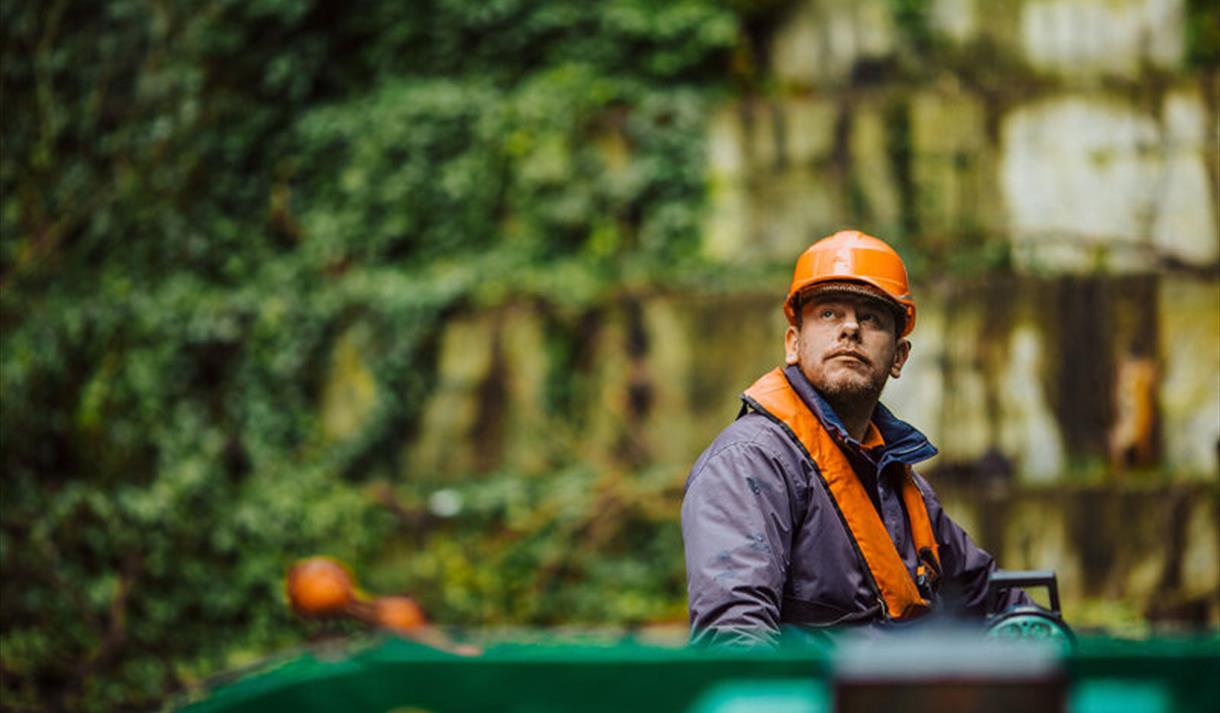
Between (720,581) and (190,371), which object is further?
(190,371)

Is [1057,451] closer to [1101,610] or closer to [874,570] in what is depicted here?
[1101,610]

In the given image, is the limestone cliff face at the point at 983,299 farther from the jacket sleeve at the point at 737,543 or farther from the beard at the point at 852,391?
the jacket sleeve at the point at 737,543

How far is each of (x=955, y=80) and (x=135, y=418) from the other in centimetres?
595

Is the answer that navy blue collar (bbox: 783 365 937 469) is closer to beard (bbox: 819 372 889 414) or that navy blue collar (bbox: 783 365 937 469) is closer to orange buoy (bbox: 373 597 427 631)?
beard (bbox: 819 372 889 414)

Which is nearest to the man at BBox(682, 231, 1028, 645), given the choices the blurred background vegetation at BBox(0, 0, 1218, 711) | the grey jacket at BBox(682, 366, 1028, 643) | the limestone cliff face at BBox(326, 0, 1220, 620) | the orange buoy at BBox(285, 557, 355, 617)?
the grey jacket at BBox(682, 366, 1028, 643)

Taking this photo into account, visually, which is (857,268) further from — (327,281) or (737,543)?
(327,281)

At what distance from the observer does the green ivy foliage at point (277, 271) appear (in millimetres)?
8773

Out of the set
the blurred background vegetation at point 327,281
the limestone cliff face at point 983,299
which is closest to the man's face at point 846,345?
the limestone cliff face at point 983,299

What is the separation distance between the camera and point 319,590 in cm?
517

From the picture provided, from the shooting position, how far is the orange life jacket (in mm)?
3320

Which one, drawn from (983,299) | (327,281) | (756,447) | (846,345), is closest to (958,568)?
(846,345)

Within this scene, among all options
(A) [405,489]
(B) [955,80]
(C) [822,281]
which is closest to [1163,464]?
(B) [955,80]

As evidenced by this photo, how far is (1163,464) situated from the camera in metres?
8.16

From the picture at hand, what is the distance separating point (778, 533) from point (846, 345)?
618 millimetres
